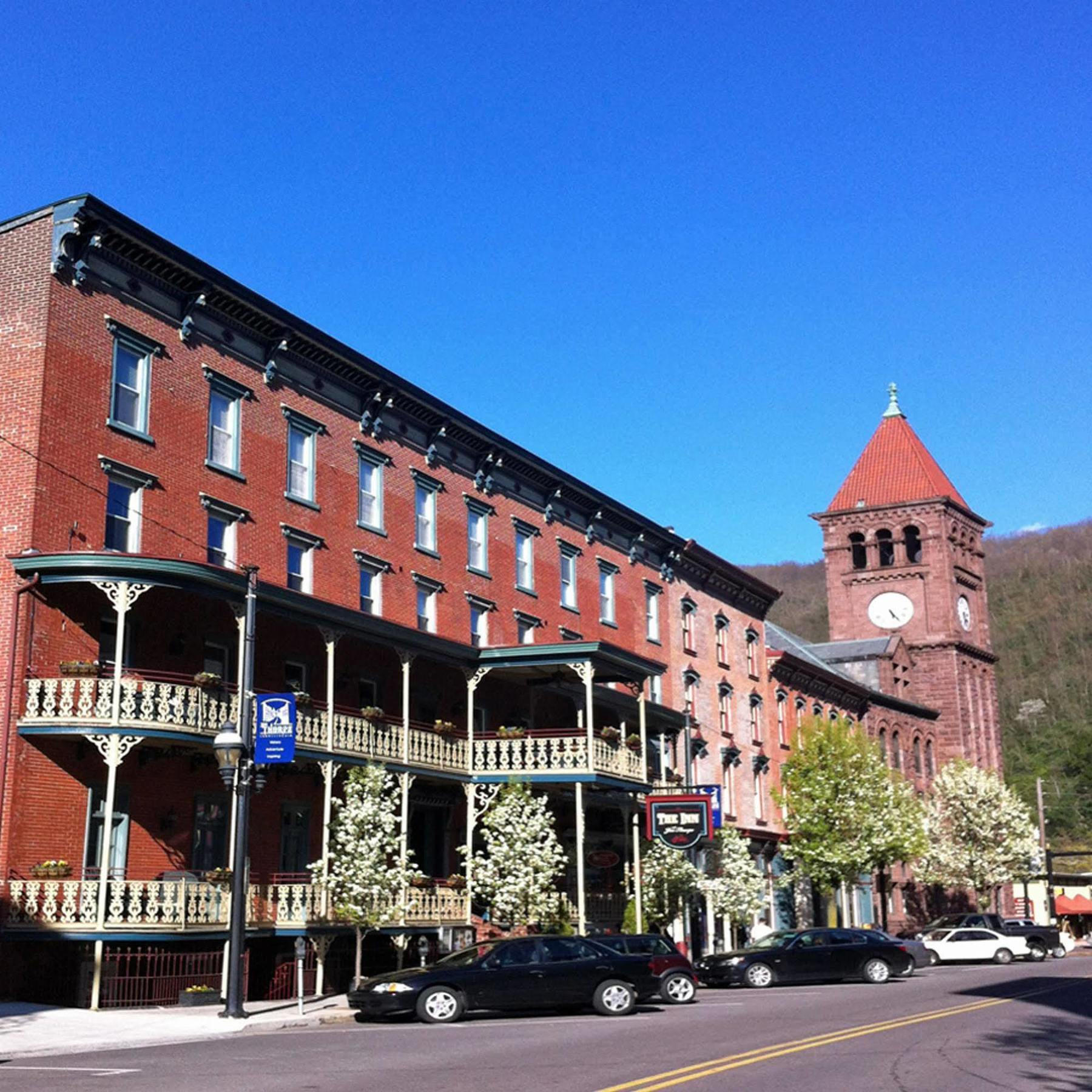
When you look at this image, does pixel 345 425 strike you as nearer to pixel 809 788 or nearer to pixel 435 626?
pixel 435 626

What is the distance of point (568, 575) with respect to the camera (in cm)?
4356

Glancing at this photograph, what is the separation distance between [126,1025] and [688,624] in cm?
3146

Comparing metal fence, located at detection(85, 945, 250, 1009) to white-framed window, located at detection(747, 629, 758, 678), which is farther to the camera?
white-framed window, located at detection(747, 629, 758, 678)

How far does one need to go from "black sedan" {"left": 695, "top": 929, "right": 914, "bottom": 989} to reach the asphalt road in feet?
24.6

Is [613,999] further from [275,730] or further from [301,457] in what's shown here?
[301,457]

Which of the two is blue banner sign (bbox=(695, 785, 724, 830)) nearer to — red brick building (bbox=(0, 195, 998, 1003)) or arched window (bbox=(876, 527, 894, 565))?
red brick building (bbox=(0, 195, 998, 1003))

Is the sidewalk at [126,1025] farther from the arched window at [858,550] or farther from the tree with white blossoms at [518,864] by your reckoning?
the arched window at [858,550]

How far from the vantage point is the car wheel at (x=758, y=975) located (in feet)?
106

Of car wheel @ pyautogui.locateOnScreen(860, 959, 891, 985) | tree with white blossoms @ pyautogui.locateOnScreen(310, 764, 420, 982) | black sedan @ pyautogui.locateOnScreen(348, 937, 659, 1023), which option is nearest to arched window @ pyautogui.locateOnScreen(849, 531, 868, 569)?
car wheel @ pyautogui.locateOnScreen(860, 959, 891, 985)

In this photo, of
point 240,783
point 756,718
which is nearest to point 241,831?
point 240,783

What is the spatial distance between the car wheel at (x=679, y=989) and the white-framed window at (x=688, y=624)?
77.0 ft

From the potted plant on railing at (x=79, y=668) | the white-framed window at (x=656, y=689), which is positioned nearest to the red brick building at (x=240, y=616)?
the potted plant on railing at (x=79, y=668)

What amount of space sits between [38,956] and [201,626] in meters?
7.22

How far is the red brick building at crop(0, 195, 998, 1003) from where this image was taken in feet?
82.4
